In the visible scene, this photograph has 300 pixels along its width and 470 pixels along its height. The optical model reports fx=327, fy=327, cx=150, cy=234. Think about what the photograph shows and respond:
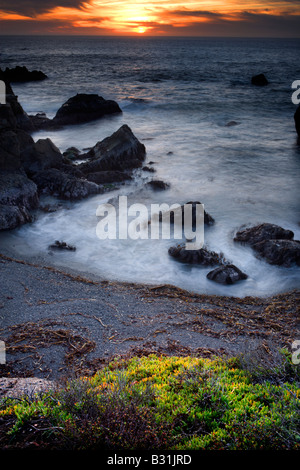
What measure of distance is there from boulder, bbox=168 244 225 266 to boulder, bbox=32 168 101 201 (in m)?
5.31

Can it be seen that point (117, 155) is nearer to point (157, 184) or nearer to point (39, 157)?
point (157, 184)

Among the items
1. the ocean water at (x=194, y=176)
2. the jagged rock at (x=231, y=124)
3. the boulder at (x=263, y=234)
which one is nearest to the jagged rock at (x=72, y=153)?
the ocean water at (x=194, y=176)

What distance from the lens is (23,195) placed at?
36.4 feet

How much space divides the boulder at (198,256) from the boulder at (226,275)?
594 mm

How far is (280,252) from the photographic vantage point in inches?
347

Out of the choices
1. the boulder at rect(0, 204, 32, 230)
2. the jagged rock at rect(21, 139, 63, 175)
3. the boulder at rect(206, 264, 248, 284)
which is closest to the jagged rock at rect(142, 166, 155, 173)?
the jagged rock at rect(21, 139, 63, 175)

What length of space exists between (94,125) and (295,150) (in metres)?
13.8

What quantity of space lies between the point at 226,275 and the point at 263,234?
94.7 inches

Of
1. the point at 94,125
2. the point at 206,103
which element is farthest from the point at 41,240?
the point at 206,103

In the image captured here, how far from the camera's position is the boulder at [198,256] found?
8.80 meters

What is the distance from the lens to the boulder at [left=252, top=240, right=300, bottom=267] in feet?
28.4

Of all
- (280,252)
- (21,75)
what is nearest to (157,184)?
(280,252)

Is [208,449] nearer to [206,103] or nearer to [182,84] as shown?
[206,103]

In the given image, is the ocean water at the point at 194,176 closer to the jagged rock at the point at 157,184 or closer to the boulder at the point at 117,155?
the jagged rock at the point at 157,184
